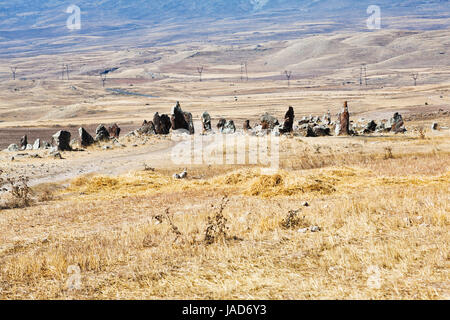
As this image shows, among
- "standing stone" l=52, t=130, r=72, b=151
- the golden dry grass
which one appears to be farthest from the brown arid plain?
"standing stone" l=52, t=130, r=72, b=151

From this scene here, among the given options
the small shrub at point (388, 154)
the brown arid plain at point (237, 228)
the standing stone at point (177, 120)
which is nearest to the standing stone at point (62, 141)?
the brown arid plain at point (237, 228)

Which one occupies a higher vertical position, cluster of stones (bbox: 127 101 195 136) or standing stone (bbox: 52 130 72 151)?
cluster of stones (bbox: 127 101 195 136)

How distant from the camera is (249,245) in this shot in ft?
32.1

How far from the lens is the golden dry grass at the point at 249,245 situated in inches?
297

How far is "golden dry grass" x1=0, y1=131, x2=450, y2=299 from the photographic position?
755cm

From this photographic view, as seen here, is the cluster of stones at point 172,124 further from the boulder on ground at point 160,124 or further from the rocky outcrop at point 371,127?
the rocky outcrop at point 371,127

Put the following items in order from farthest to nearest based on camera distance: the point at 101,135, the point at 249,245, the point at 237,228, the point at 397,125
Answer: the point at 101,135 → the point at 397,125 → the point at 237,228 → the point at 249,245

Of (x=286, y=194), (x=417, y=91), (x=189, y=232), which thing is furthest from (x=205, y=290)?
(x=417, y=91)

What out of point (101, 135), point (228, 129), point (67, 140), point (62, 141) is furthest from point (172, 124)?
point (62, 141)

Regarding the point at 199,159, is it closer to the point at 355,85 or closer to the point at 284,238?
the point at 284,238

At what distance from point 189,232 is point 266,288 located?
3.96 m

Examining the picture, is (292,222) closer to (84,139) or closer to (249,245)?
(249,245)

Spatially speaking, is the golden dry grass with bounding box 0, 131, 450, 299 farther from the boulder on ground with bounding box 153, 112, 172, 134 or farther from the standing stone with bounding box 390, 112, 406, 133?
the boulder on ground with bounding box 153, 112, 172, 134

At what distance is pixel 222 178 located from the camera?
2131 centimetres
